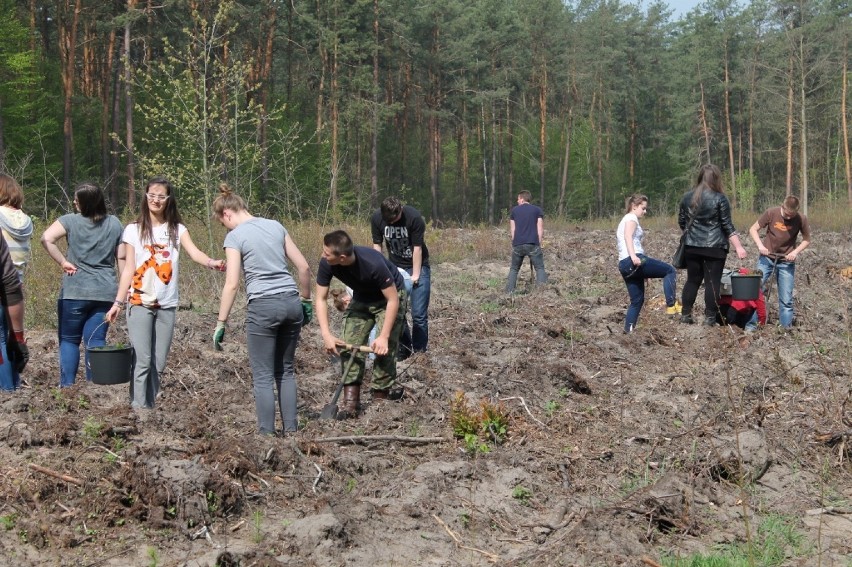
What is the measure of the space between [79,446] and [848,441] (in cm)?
459

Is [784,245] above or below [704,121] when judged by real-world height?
below

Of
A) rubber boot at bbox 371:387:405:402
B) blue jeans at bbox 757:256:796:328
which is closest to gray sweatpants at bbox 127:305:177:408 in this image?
rubber boot at bbox 371:387:405:402

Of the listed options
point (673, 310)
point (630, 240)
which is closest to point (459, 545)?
point (630, 240)

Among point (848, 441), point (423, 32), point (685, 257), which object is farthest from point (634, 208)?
point (423, 32)

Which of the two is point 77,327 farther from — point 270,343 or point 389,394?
point 389,394

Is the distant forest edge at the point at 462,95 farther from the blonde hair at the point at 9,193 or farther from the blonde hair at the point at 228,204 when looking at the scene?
the blonde hair at the point at 228,204

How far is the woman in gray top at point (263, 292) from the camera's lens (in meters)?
5.72

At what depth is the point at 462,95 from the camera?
45.4 meters

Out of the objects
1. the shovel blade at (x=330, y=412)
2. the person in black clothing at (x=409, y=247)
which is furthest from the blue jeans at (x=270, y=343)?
the person in black clothing at (x=409, y=247)

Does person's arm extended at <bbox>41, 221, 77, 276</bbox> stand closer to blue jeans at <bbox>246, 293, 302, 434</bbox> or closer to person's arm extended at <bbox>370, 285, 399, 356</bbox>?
blue jeans at <bbox>246, 293, 302, 434</bbox>

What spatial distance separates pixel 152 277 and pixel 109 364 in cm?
67

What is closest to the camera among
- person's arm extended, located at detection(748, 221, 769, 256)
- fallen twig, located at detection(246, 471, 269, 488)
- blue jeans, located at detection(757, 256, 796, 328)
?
fallen twig, located at detection(246, 471, 269, 488)

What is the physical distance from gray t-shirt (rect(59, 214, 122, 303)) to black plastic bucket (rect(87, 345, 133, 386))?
54 cm

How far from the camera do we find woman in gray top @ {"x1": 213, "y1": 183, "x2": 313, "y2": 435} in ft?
18.8
